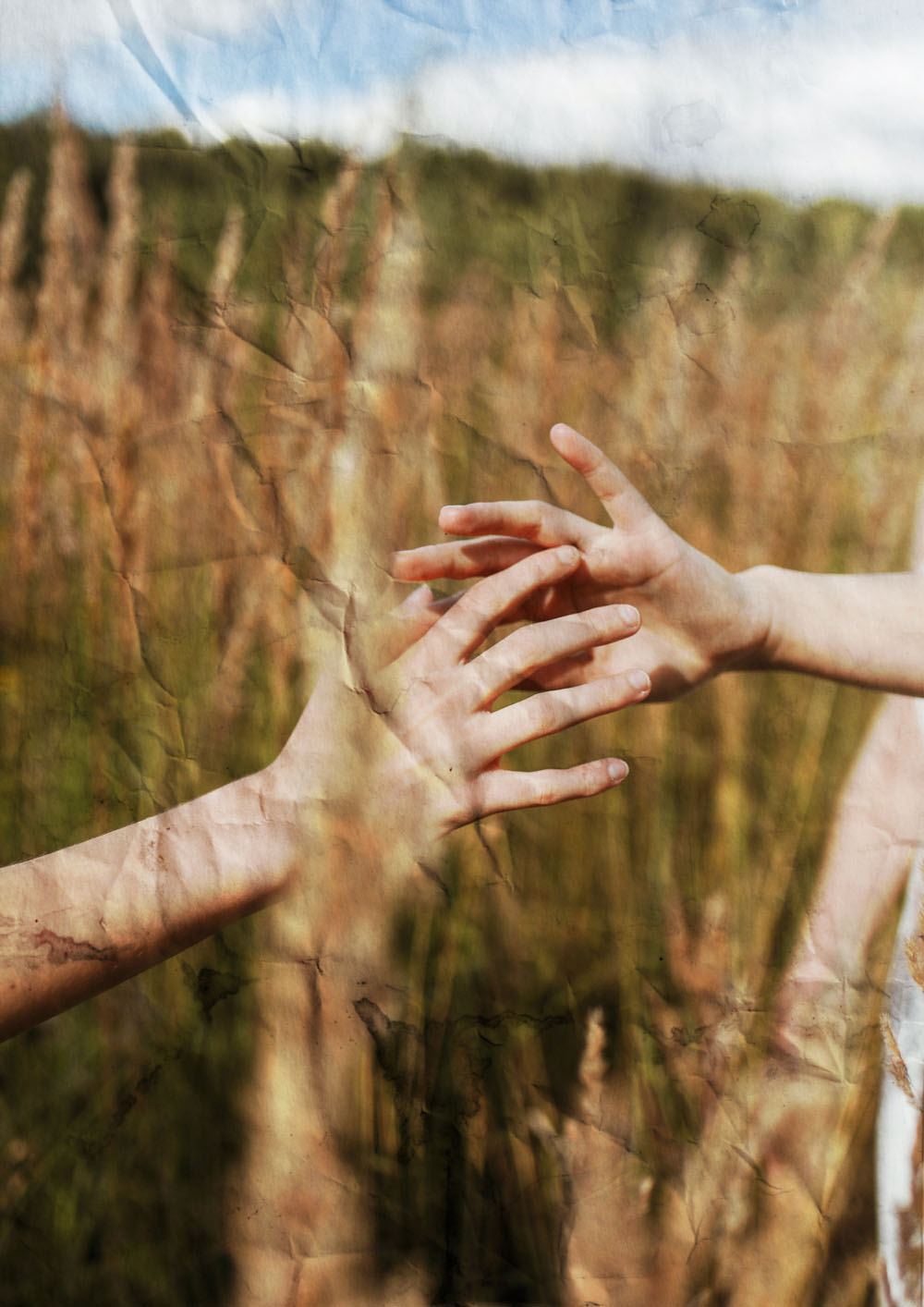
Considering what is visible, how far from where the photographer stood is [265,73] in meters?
0.66

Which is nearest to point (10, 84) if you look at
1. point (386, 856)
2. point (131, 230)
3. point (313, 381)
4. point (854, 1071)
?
point (131, 230)

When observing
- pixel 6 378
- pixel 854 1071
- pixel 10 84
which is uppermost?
pixel 10 84

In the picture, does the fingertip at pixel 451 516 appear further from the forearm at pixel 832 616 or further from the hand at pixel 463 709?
the forearm at pixel 832 616

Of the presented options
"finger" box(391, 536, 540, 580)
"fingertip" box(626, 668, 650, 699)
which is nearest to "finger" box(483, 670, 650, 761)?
"fingertip" box(626, 668, 650, 699)

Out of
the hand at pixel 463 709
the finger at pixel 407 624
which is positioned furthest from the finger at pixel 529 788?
the finger at pixel 407 624

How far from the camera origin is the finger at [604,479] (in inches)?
24.7

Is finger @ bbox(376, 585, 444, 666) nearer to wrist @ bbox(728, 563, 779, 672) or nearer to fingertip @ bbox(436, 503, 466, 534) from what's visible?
fingertip @ bbox(436, 503, 466, 534)

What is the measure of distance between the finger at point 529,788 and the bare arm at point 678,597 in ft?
0.24

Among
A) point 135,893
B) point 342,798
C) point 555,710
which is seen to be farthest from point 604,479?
point 135,893

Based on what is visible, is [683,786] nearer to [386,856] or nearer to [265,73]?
[386,856]

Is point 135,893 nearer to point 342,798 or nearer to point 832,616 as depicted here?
point 342,798

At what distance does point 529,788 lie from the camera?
2.09 ft

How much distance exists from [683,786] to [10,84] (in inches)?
29.1

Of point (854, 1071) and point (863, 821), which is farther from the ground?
point (863, 821)
